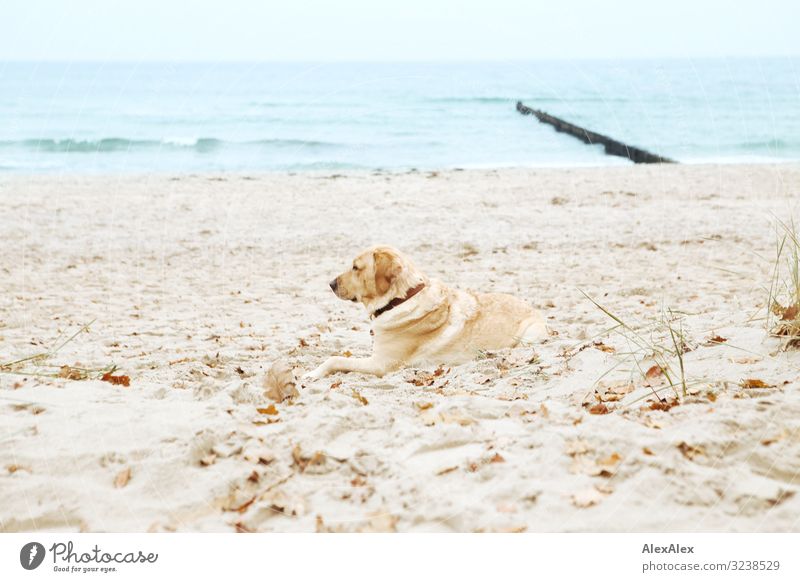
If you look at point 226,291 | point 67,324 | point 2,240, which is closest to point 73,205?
point 2,240

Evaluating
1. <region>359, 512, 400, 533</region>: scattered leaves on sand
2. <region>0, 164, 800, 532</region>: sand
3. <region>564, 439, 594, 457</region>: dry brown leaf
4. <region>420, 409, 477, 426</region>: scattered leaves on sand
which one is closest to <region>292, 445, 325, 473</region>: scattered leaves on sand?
<region>0, 164, 800, 532</region>: sand

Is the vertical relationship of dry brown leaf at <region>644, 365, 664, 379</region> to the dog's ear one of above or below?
below

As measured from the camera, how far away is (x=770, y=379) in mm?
5027

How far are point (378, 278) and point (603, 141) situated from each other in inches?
1040

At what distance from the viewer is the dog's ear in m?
7.10

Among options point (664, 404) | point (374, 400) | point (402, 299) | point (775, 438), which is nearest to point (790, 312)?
point (664, 404)

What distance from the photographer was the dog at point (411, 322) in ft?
23.4

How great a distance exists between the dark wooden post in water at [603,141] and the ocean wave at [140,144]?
10065mm

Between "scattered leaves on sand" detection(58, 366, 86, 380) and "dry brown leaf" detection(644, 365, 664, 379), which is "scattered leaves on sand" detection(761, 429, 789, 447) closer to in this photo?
"dry brown leaf" detection(644, 365, 664, 379)

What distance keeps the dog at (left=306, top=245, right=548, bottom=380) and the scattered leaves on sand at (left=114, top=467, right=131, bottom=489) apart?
3099mm

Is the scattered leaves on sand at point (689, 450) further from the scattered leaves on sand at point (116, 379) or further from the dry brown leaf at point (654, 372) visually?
the scattered leaves on sand at point (116, 379)

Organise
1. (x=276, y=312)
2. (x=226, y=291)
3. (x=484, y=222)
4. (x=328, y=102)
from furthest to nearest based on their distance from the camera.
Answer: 1. (x=328, y=102)
2. (x=484, y=222)
3. (x=226, y=291)
4. (x=276, y=312)
